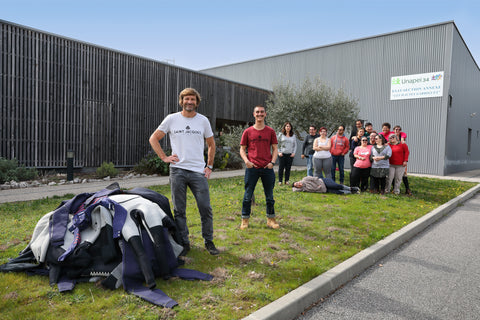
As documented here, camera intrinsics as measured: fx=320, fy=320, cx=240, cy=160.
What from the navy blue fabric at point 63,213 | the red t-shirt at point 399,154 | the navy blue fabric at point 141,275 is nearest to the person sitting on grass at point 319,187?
the red t-shirt at point 399,154

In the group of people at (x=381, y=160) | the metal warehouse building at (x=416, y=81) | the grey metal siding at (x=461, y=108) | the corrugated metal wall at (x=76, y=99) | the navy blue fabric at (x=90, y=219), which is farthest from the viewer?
the grey metal siding at (x=461, y=108)

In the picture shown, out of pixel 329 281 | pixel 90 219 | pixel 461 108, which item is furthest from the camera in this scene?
pixel 461 108

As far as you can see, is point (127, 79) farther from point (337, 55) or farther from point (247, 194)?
point (337, 55)

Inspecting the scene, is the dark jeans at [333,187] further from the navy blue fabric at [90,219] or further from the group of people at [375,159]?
the navy blue fabric at [90,219]

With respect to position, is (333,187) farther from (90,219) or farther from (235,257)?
(90,219)

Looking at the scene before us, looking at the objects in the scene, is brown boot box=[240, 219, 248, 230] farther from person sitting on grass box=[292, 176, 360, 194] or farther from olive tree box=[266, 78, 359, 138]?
olive tree box=[266, 78, 359, 138]

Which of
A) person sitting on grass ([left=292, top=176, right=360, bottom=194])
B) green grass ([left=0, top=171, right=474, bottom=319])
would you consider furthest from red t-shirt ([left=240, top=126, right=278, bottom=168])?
person sitting on grass ([left=292, top=176, right=360, bottom=194])

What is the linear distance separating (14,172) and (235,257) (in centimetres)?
869

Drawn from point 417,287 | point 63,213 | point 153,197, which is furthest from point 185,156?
point 417,287

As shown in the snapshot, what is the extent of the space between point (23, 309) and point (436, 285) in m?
4.02

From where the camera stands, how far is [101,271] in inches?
121

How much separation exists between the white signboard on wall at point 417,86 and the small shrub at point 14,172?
61.5ft

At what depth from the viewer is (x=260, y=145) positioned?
16.9 feet

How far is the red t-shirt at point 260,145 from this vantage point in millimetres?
5117
